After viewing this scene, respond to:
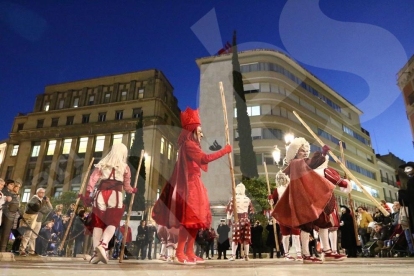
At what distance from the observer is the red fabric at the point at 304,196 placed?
472 centimetres

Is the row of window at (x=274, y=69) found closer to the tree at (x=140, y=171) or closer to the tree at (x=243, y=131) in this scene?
the tree at (x=243, y=131)

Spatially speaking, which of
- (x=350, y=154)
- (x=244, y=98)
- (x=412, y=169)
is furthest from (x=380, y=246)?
(x=350, y=154)

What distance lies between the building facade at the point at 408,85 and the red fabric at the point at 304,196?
24653mm

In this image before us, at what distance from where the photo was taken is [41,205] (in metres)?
9.16

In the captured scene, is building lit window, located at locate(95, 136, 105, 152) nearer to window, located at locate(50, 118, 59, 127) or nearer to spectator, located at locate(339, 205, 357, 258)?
window, located at locate(50, 118, 59, 127)

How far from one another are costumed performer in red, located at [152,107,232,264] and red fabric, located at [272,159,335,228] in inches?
46.6

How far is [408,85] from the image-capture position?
2583 cm

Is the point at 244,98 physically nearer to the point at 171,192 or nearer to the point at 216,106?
the point at 216,106

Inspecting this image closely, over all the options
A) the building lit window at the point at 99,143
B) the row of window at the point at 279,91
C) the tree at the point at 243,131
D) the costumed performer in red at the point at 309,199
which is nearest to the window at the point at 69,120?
the building lit window at the point at 99,143

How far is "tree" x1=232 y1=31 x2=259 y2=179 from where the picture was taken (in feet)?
93.8

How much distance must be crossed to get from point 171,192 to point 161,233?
2636 mm

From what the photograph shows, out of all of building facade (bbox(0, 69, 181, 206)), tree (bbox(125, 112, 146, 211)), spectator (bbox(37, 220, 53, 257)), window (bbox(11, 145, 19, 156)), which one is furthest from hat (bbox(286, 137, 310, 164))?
window (bbox(11, 145, 19, 156))

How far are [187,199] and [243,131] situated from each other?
2629 cm

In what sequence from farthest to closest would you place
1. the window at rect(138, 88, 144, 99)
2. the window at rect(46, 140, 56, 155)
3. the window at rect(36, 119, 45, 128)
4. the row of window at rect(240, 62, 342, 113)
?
the window at rect(36, 119, 45, 128) < the window at rect(138, 88, 144, 99) < the window at rect(46, 140, 56, 155) < the row of window at rect(240, 62, 342, 113)
